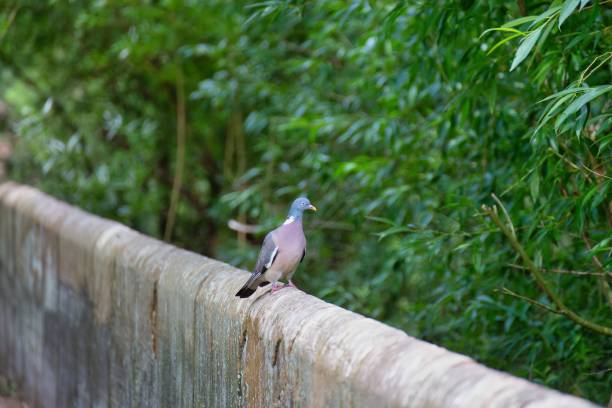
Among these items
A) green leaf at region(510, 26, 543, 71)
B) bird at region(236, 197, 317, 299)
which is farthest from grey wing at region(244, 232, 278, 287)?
green leaf at region(510, 26, 543, 71)

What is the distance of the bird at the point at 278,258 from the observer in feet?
11.6

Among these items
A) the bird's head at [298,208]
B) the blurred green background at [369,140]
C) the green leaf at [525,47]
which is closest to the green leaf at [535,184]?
the blurred green background at [369,140]

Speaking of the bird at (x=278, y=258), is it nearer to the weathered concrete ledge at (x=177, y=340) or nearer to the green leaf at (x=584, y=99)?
the weathered concrete ledge at (x=177, y=340)

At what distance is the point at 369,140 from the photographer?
589 centimetres

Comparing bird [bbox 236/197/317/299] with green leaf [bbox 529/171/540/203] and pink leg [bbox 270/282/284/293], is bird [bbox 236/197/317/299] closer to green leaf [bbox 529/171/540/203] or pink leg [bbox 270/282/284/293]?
pink leg [bbox 270/282/284/293]

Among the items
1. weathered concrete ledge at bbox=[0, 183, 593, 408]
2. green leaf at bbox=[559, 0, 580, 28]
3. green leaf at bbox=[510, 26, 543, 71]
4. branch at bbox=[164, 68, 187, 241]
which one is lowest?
branch at bbox=[164, 68, 187, 241]

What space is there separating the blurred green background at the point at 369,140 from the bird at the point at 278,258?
0.60 metres

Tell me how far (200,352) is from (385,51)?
329 centimetres

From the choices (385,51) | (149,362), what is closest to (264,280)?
(149,362)

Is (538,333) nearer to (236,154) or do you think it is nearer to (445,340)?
(445,340)

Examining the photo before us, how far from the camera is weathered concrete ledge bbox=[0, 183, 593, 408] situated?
238 cm

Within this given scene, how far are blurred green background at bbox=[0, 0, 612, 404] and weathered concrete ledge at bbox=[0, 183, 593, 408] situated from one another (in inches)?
38.4

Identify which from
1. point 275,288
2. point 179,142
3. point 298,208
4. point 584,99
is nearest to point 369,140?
point 298,208

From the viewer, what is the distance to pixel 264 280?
3.65m
